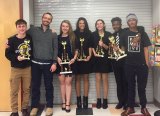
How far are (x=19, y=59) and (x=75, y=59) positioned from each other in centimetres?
93

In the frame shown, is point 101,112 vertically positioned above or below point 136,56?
below

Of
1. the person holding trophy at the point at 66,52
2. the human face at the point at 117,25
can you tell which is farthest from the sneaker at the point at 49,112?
the human face at the point at 117,25

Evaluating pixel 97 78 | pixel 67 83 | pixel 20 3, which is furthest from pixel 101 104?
pixel 20 3

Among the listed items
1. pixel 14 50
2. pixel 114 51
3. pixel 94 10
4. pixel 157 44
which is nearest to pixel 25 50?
pixel 14 50

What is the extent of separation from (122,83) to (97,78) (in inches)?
18.1

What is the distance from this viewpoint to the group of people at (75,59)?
398 centimetres

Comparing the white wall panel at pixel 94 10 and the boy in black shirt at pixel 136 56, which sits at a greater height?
the white wall panel at pixel 94 10

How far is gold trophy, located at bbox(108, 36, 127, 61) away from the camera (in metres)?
4.14

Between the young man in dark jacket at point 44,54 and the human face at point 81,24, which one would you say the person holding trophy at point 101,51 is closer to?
the human face at point 81,24

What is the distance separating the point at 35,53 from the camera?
161 inches

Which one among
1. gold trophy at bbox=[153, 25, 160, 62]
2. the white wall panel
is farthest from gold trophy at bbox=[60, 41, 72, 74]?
gold trophy at bbox=[153, 25, 160, 62]

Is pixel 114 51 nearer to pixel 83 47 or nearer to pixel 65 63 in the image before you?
pixel 83 47

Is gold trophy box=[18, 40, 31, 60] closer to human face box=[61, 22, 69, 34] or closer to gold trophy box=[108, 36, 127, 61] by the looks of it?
human face box=[61, 22, 69, 34]

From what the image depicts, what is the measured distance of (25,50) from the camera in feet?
13.1
